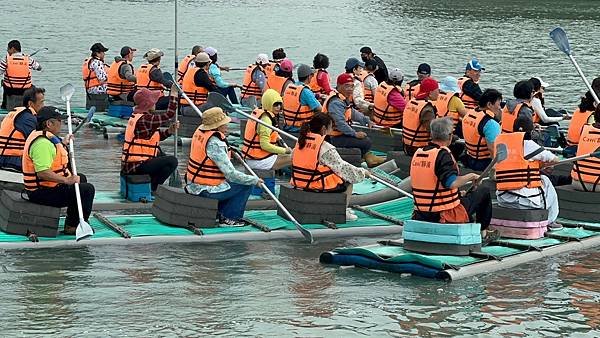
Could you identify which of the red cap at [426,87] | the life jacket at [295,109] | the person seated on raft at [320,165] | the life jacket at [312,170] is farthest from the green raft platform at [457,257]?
the life jacket at [295,109]

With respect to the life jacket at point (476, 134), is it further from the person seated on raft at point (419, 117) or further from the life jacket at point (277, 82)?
the life jacket at point (277, 82)

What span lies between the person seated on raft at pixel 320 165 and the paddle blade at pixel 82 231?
7.47ft

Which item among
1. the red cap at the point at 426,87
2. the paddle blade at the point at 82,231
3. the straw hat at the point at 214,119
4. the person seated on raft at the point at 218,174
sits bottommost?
the paddle blade at the point at 82,231

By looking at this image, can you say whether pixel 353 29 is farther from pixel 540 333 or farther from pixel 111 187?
pixel 540 333

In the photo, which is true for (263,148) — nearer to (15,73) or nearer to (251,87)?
(251,87)

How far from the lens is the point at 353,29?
54.9 meters

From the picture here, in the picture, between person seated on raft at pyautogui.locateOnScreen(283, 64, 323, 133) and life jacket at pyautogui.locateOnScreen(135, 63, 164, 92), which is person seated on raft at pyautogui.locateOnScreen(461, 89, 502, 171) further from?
life jacket at pyautogui.locateOnScreen(135, 63, 164, 92)

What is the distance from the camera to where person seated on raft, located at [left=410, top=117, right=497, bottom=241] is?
11.7m

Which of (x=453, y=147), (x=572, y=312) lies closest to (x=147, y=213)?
(x=453, y=147)

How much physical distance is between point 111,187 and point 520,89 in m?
5.05

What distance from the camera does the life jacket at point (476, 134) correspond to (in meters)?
14.5

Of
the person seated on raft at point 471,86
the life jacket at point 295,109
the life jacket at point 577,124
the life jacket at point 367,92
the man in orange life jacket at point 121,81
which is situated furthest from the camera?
the man in orange life jacket at point 121,81

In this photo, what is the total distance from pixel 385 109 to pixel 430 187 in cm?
690

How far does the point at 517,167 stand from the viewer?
506 inches
